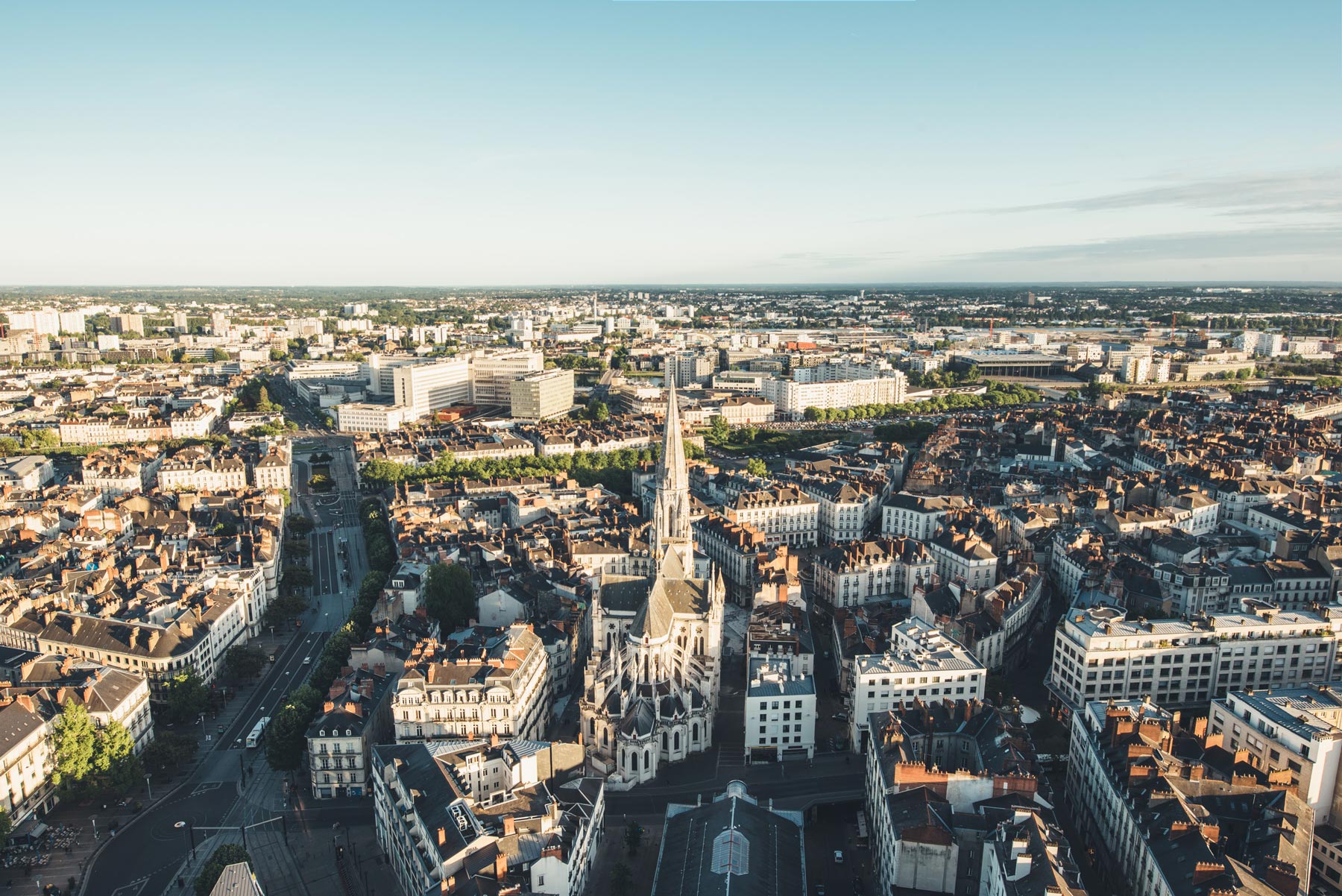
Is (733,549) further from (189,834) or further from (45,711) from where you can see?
(45,711)

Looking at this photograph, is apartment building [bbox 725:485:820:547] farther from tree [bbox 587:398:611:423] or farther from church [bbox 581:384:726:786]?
tree [bbox 587:398:611:423]

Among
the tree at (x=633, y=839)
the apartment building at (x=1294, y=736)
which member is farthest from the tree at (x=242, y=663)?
the apartment building at (x=1294, y=736)

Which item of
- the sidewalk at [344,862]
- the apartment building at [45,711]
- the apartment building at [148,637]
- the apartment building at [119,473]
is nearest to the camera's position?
the sidewalk at [344,862]

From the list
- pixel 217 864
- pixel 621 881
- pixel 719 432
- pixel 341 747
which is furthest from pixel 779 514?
pixel 217 864

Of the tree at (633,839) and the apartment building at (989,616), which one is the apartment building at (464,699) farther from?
the apartment building at (989,616)

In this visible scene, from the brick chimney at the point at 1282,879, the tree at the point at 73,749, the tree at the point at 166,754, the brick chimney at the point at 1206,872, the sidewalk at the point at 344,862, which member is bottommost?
the sidewalk at the point at 344,862

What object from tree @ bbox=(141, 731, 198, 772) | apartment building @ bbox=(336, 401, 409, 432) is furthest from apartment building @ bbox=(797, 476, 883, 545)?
apartment building @ bbox=(336, 401, 409, 432)
